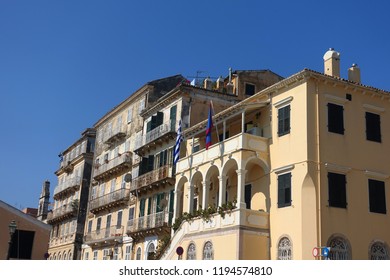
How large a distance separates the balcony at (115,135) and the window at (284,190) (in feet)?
76.2

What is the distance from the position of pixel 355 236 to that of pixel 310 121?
5.96 meters

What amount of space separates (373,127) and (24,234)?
71.2ft

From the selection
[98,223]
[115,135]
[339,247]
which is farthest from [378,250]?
[98,223]

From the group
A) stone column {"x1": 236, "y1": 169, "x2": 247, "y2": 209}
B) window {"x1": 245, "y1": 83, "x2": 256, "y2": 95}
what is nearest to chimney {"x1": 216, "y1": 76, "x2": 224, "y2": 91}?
window {"x1": 245, "y1": 83, "x2": 256, "y2": 95}

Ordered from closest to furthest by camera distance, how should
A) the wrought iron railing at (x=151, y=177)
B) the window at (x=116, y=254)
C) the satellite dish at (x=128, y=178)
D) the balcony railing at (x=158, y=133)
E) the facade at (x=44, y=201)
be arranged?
the wrought iron railing at (x=151, y=177) < the balcony railing at (x=158, y=133) < the window at (x=116, y=254) < the satellite dish at (x=128, y=178) < the facade at (x=44, y=201)

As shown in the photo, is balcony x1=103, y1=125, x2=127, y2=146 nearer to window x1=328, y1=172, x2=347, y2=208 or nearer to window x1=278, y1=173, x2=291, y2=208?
window x1=278, y1=173, x2=291, y2=208

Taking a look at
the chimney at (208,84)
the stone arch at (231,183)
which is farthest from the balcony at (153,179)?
the chimney at (208,84)

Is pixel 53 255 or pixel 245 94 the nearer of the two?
pixel 245 94

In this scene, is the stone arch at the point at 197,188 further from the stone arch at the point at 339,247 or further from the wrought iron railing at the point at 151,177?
the stone arch at the point at 339,247

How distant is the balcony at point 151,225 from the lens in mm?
35500
